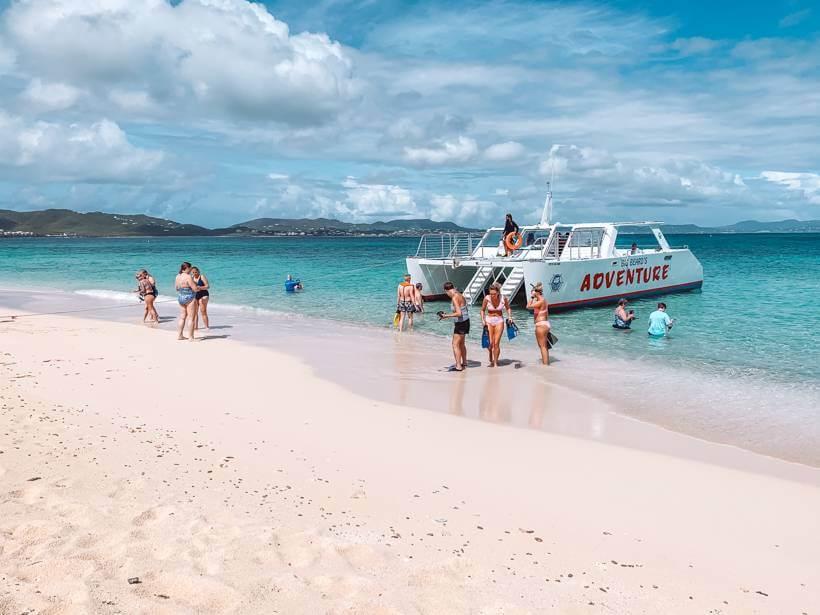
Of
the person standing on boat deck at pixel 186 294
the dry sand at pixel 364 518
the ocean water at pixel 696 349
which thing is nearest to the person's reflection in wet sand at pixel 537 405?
the dry sand at pixel 364 518

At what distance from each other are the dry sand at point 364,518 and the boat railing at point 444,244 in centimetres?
1527

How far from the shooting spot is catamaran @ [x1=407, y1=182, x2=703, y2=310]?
1991 cm

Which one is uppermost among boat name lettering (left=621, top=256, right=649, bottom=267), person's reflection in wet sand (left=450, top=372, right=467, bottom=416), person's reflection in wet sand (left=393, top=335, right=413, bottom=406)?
boat name lettering (left=621, top=256, right=649, bottom=267)

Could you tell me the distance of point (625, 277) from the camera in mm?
23047

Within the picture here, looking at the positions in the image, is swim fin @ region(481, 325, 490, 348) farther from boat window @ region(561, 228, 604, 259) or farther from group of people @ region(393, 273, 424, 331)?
boat window @ region(561, 228, 604, 259)

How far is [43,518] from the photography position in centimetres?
447

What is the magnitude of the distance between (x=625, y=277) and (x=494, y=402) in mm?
15703

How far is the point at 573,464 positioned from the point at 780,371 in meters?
7.61

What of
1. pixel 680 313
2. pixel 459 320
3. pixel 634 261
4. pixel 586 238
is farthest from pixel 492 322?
pixel 634 261

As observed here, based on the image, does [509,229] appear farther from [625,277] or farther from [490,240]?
[625,277]

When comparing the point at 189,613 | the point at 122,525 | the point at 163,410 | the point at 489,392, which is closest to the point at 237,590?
the point at 189,613

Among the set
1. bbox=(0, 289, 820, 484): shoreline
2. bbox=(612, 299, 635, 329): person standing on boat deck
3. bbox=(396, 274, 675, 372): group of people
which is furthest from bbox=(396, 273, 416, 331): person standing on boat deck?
bbox=(612, 299, 635, 329): person standing on boat deck

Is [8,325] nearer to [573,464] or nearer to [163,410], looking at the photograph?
[163,410]

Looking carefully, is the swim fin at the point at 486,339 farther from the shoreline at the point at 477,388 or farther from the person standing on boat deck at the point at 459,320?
the person standing on boat deck at the point at 459,320
